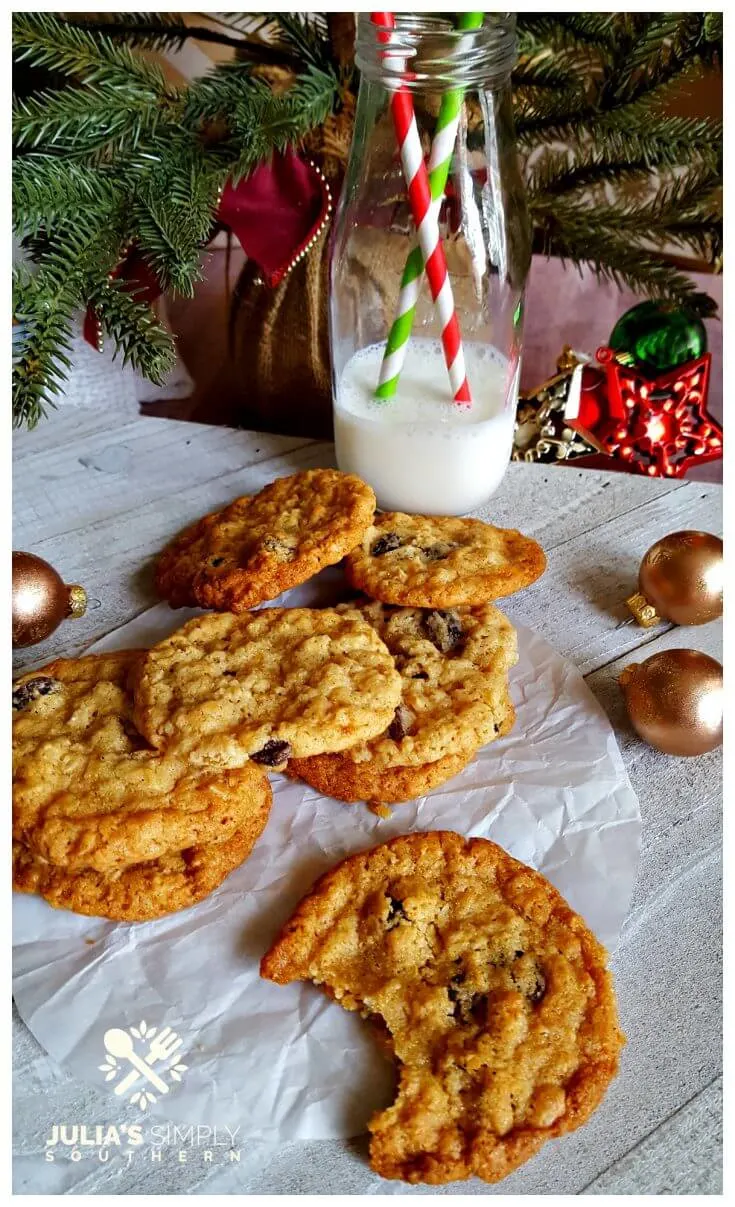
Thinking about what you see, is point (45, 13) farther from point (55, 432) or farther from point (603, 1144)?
point (603, 1144)

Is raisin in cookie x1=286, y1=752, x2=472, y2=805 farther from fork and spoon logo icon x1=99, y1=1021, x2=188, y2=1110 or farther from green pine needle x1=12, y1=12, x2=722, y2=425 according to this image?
green pine needle x1=12, y1=12, x2=722, y2=425

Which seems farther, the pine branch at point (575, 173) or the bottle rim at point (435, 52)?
the pine branch at point (575, 173)

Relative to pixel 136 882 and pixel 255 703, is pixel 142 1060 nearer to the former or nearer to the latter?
pixel 136 882

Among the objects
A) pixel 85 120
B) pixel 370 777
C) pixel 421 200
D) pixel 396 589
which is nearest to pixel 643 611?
pixel 396 589

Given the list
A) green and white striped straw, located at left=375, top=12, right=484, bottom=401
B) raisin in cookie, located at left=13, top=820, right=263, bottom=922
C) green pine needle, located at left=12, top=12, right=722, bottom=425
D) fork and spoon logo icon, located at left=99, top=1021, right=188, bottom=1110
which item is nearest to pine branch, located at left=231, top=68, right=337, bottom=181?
green pine needle, located at left=12, top=12, right=722, bottom=425

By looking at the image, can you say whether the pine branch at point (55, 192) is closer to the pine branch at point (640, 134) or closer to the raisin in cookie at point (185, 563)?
the raisin in cookie at point (185, 563)

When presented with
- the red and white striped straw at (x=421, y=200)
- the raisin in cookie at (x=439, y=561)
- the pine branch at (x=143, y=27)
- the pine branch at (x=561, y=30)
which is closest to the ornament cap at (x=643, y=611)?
the raisin in cookie at (x=439, y=561)
